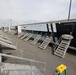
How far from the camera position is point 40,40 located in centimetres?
2009

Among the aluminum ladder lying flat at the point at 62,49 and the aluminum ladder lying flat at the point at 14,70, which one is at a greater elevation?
the aluminum ladder lying flat at the point at 14,70

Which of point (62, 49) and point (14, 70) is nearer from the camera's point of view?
point (14, 70)

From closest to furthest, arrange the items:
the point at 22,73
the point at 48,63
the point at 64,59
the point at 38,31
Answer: the point at 22,73, the point at 48,63, the point at 64,59, the point at 38,31

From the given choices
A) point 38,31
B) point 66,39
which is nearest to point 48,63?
point 66,39

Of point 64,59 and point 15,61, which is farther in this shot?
point 64,59

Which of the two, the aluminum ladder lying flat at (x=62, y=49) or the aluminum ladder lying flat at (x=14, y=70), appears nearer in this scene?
the aluminum ladder lying flat at (x=14, y=70)

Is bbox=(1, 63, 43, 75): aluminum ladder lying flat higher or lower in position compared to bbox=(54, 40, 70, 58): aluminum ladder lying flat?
higher

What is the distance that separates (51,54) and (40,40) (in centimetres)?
586

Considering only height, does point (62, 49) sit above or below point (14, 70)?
below

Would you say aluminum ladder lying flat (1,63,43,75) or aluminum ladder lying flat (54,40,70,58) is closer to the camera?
aluminum ladder lying flat (1,63,43,75)

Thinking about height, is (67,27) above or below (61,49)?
above

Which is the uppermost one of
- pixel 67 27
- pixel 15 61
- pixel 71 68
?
pixel 67 27

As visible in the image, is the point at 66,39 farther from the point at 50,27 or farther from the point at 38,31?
the point at 38,31

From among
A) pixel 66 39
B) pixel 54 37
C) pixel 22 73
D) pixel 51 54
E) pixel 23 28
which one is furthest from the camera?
pixel 23 28
